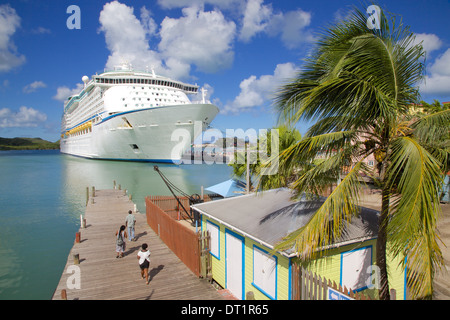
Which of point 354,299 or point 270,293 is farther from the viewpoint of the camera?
point 270,293

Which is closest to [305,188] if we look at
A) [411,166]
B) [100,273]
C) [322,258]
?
[322,258]

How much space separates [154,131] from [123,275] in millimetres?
43234

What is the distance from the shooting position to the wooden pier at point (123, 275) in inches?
301

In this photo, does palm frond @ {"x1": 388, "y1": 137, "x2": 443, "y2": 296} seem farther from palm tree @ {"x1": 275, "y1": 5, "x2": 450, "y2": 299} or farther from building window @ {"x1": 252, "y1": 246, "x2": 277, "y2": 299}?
building window @ {"x1": 252, "y1": 246, "x2": 277, "y2": 299}

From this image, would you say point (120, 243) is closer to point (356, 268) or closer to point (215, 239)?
point (215, 239)

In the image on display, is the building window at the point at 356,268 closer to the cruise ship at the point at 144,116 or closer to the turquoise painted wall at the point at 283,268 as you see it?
the turquoise painted wall at the point at 283,268

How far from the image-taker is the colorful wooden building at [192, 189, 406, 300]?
6.15m

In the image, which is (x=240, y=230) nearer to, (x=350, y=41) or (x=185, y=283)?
(x=185, y=283)

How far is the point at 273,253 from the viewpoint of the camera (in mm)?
5184

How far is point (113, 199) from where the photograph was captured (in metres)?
22.2

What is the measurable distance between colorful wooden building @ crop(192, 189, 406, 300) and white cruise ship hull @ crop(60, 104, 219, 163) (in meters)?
39.8

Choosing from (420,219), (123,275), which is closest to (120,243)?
(123,275)

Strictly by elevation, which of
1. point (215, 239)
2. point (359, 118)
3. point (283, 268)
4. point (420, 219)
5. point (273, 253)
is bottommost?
point (215, 239)

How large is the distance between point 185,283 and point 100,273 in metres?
3.03
